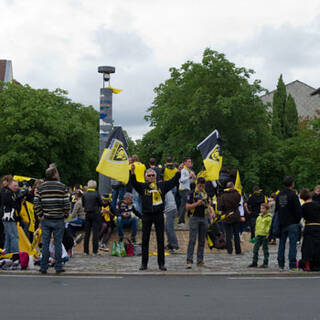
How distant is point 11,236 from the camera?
43.0 feet

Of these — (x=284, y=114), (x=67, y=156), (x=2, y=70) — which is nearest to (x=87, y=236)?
(x=67, y=156)

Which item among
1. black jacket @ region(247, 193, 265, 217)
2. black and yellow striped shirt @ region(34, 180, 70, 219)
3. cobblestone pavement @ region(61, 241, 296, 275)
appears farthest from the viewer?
black jacket @ region(247, 193, 265, 217)

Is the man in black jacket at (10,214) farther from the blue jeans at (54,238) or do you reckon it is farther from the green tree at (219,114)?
the green tree at (219,114)

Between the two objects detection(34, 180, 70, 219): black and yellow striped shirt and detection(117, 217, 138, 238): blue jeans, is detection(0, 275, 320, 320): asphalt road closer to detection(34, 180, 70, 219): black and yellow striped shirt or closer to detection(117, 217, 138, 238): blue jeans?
detection(34, 180, 70, 219): black and yellow striped shirt

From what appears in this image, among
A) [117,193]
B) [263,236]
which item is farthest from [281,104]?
[263,236]

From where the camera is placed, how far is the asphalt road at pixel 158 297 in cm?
744

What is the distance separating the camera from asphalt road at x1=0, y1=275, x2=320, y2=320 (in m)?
7.44

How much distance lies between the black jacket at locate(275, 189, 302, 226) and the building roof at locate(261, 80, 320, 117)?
6722 centimetres

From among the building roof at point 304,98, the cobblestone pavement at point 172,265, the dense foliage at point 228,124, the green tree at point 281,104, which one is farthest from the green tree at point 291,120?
the cobblestone pavement at point 172,265

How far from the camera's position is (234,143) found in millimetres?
46500

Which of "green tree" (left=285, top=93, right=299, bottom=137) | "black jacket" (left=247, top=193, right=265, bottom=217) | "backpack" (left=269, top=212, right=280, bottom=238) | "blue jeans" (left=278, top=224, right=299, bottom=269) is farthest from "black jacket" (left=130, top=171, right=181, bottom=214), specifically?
"green tree" (left=285, top=93, right=299, bottom=137)

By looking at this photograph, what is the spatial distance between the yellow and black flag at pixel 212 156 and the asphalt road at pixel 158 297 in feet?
14.4

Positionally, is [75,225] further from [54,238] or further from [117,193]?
[54,238]

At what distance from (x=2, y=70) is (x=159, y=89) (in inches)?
1166
